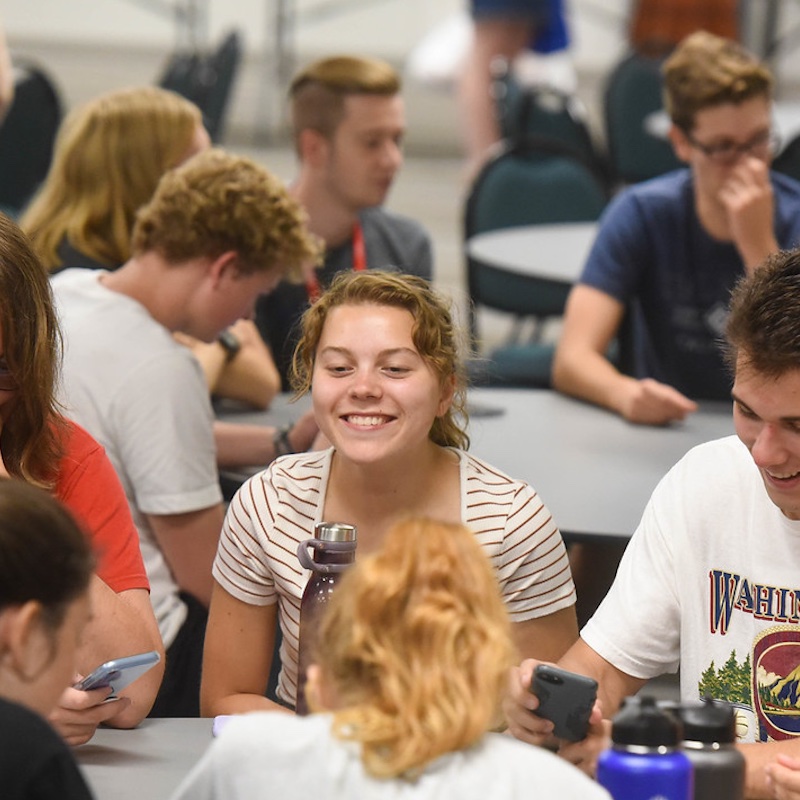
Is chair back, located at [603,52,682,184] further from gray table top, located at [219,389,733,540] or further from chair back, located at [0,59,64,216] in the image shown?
gray table top, located at [219,389,733,540]

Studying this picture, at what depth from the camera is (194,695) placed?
296 centimetres

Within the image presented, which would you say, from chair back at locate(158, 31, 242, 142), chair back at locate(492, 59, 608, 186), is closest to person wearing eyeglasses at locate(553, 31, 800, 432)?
chair back at locate(492, 59, 608, 186)

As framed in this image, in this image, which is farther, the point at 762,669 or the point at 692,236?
the point at 692,236

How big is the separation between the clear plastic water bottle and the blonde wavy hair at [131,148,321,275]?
113cm

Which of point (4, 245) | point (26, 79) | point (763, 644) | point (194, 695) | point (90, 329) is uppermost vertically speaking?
point (26, 79)

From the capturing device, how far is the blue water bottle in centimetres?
145

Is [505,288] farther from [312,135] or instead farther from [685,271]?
[685,271]

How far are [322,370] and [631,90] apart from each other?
5389mm

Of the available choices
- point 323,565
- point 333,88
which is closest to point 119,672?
point 323,565

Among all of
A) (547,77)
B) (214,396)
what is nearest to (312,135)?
(214,396)

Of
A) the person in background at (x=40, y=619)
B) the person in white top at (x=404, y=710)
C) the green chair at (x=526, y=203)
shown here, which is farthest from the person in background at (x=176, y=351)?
the green chair at (x=526, y=203)

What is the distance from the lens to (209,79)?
6.66 metres

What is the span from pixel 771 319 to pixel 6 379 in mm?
1040

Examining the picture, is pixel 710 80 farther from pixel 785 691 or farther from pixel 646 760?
pixel 646 760
